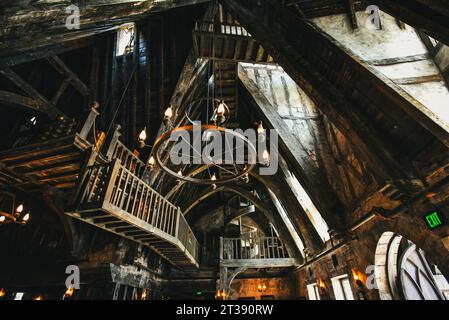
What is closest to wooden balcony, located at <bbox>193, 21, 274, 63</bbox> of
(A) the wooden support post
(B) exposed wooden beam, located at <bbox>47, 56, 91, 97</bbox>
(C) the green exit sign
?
(A) the wooden support post

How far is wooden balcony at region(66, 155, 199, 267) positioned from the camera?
477 centimetres

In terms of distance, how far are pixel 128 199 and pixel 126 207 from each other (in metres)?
0.23

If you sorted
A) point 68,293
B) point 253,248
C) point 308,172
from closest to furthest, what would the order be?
point 68,293
point 308,172
point 253,248

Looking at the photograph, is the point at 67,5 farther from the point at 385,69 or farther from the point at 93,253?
the point at 93,253

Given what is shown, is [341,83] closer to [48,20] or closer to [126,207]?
[48,20]

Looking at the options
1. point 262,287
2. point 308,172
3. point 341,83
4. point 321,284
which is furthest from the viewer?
A: point 262,287

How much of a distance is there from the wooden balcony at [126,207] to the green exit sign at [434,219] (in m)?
6.15

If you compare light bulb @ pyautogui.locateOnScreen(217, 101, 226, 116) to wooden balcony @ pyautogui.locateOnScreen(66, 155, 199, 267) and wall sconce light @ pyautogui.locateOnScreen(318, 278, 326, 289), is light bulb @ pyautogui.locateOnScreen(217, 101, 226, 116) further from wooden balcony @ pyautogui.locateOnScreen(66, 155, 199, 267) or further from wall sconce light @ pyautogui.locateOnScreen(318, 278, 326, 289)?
wall sconce light @ pyautogui.locateOnScreen(318, 278, 326, 289)

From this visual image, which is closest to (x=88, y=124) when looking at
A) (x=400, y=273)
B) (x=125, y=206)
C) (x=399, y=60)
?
(x=125, y=206)

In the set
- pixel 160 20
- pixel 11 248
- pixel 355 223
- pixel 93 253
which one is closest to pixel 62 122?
pixel 93 253

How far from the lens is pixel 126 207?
17.5ft

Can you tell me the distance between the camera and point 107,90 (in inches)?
309

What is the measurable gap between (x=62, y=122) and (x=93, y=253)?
4685mm

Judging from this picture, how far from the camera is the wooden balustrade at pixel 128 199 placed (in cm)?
479
